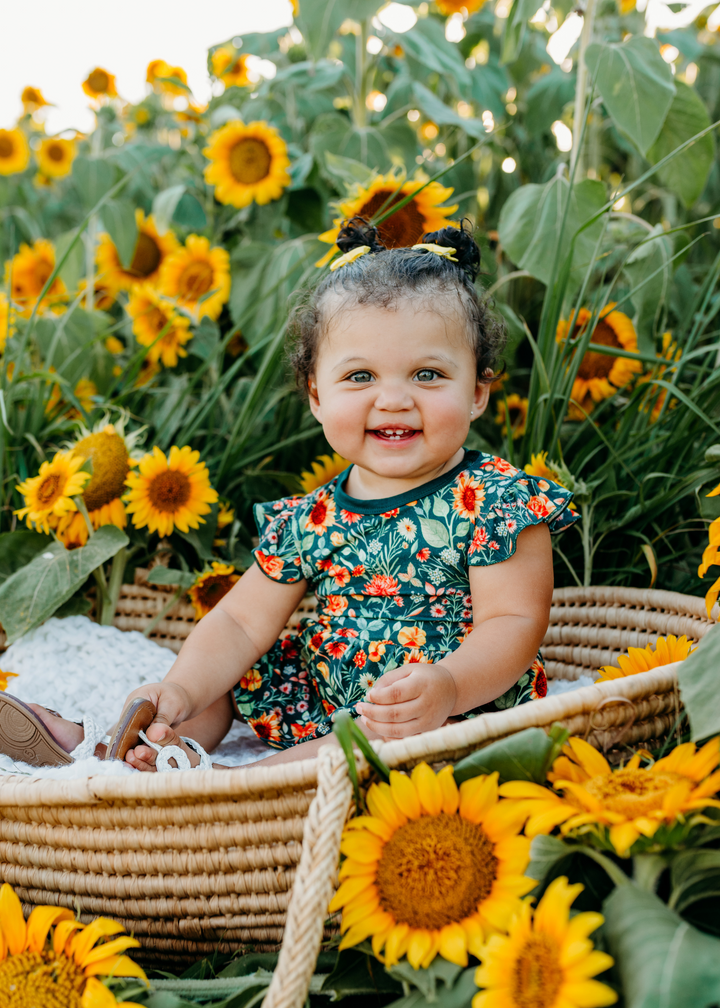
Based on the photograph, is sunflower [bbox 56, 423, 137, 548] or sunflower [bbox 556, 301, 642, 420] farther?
sunflower [bbox 556, 301, 642, 420]

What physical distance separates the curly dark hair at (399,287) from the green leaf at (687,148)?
0.38 m

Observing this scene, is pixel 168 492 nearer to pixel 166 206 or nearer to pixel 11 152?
pixel 166 206

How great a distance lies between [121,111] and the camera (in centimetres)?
291

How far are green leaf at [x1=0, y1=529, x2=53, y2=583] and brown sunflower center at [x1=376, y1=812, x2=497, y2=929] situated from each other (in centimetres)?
88

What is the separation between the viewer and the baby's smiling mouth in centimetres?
101

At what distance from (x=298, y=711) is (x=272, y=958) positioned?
0.42 m

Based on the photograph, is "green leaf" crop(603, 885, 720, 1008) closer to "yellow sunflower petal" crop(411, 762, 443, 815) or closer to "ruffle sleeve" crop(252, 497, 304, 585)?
"yellow sunflower petal" crop(411, 762, 443, 815)

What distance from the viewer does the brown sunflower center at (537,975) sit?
507 mm

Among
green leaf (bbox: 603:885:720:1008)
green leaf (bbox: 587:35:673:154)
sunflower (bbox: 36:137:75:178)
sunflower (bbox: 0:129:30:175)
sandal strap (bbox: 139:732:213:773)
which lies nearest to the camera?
green leaf (bbox: 603:885:720:1008)

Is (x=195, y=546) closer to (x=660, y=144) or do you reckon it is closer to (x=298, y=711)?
(x=298, y=711)

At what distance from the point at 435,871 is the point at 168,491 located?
0.81m

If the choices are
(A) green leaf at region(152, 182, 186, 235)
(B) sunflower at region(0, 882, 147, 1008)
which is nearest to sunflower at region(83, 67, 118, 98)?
(A) green leaf at region(152, 182, 186, 235)

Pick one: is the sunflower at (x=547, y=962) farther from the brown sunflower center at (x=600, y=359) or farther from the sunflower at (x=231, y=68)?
the sunflower at (x=231, y=68)

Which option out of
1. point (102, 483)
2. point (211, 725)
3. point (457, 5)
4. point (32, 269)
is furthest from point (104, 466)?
point (457, 5)
